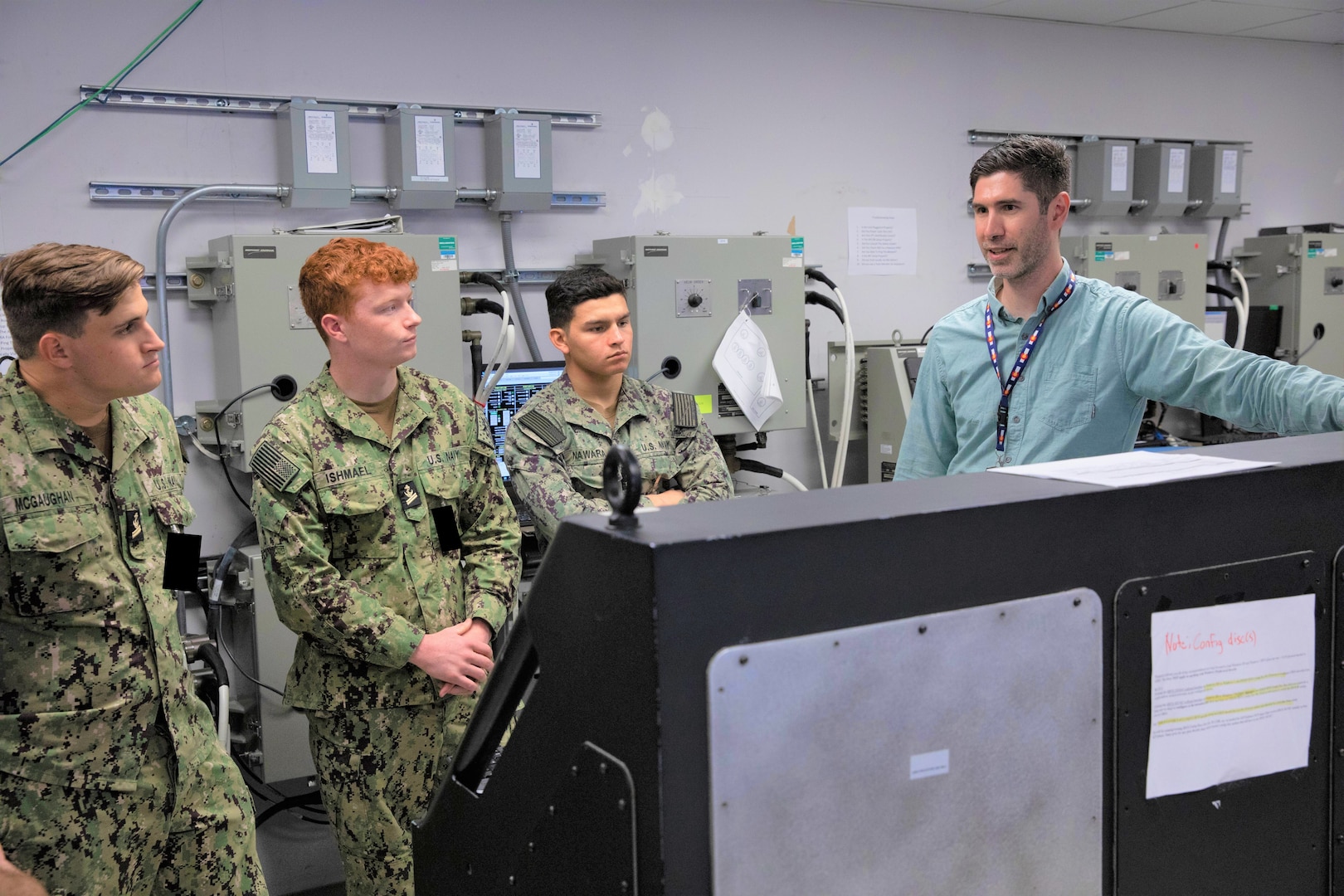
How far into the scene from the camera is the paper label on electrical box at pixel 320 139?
11.2 ft

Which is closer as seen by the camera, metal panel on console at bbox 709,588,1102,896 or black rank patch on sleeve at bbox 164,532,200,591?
metal panel on console at bbox 709,588,1102,896

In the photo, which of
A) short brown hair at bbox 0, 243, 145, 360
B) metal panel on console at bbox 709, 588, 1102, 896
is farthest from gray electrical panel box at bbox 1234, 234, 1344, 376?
short brown hair at bbox 0, 243, 145, 360

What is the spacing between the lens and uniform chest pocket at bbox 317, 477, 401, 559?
2.00 meters

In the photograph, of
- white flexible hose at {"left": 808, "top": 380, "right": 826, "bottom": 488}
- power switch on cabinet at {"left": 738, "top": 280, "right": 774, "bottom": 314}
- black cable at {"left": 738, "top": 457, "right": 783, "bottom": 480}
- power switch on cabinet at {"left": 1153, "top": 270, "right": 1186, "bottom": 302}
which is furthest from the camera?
power switch on cabinet at {"left": 1153, "top": 270, "right": 1186, "bottom": 302}

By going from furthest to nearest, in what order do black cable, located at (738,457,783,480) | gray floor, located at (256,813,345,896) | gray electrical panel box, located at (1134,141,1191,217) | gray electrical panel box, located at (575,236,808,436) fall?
gray electrical panel box, located at (1134,141,1191,217)
black cable, located at (738,457,783,480)
gray electrical panel box, located at (575,236,808,436)
gray floor, located at (256,813,345,896)

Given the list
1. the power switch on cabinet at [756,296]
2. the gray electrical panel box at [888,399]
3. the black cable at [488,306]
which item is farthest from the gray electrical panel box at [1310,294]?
the black cable at [488,306]

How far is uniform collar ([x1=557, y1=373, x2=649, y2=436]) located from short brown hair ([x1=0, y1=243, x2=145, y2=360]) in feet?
3.32

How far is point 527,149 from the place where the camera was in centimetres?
373

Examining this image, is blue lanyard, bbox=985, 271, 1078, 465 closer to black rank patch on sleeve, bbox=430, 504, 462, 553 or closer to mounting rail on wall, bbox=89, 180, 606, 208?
black rank patch on sleeve, bbox=430, 504, 462, 553

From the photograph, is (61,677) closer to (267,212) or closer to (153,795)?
(153,795)

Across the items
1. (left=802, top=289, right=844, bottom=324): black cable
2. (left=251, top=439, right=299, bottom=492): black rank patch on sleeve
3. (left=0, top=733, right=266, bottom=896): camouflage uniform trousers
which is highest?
(left=802, top=289, right=844, bottom=324): black cable

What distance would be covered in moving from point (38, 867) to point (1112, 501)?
4.98ft

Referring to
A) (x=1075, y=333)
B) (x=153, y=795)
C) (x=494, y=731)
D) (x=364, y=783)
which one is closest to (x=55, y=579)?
(x=153, y=795)

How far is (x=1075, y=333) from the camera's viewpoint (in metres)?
1.83
